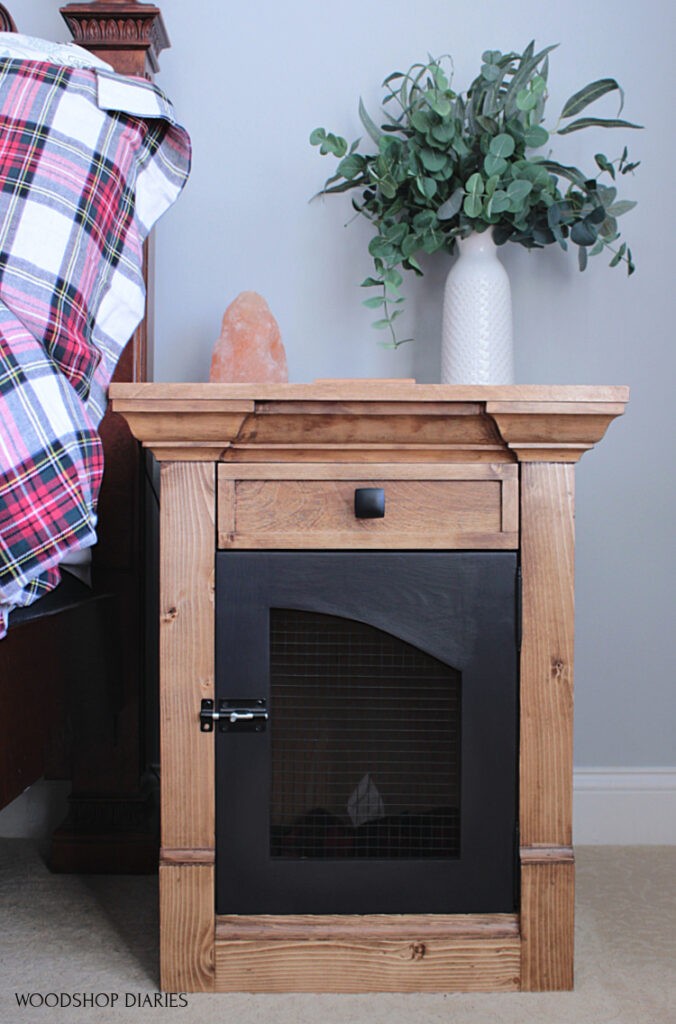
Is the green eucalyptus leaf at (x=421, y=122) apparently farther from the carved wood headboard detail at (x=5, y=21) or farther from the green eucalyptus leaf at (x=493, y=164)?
the carved wood headboard detail at (x=5, y=21)

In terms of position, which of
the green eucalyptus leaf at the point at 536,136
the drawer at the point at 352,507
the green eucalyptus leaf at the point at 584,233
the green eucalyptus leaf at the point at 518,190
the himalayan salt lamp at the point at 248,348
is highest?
the green eucalyptus leaf at the point at 536,136

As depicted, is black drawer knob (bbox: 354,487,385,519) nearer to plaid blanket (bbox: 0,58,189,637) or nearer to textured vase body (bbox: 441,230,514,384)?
plaid blanket (bbox: 0,58,189,637)

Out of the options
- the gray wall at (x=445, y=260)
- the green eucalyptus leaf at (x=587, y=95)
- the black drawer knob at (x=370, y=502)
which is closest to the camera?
the black drawer knob at (x=370, y=502)

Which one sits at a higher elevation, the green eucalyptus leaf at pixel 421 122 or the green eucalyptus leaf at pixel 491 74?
the green eucalyptus leaf at pixel 491 74

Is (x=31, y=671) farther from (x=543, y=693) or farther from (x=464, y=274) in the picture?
(x=464, y=274)

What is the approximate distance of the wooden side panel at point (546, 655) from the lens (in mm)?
1030

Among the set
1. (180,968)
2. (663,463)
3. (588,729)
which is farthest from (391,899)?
Answer: (663,463)

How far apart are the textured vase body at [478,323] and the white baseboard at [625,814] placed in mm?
724

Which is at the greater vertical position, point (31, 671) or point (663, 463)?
point (663, 463)

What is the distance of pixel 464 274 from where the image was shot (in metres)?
1.37

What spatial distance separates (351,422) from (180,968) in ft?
2.13

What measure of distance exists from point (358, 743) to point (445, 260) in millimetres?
865

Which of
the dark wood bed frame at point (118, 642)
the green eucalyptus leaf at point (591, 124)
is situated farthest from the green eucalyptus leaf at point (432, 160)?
the dark wood bed frame at point (118, 642)

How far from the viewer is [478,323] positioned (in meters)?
1.35
